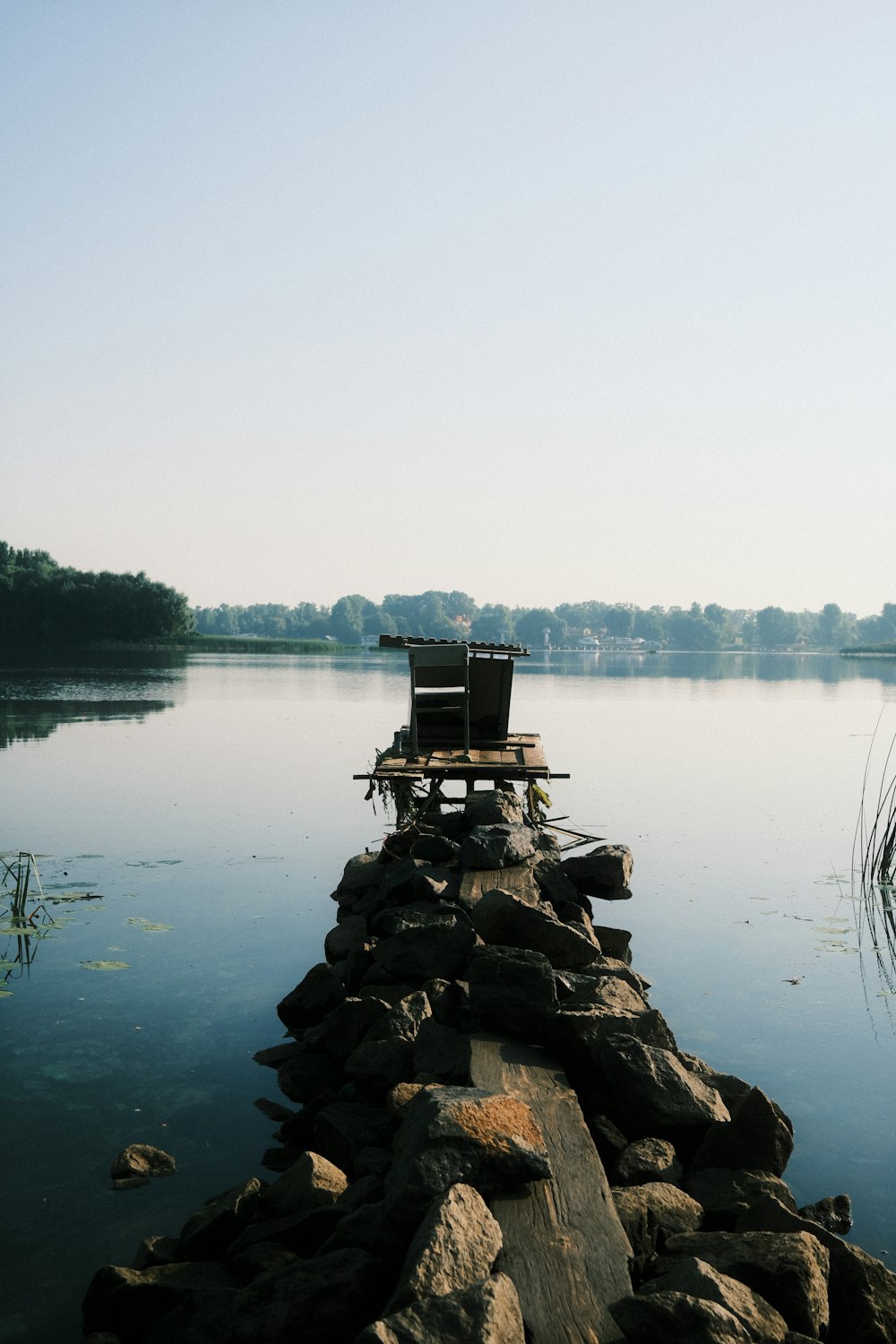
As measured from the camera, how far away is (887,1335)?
4.32 meters

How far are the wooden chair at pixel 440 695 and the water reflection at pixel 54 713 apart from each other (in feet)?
49.8

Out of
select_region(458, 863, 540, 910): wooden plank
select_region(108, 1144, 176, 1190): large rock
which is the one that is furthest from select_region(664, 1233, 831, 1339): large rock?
select_region(458, 863, 540, 910): wooden plank

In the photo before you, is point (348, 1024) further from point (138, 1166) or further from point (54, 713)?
point (54, 713)

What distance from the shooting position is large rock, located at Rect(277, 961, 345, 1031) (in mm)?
9109

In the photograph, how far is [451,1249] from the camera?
382 cm

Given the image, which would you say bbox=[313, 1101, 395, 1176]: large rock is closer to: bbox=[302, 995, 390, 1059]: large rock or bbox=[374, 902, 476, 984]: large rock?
bbox=[302, 995, 390, 1059]: large rock

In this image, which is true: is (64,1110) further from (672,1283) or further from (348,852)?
(348,852)

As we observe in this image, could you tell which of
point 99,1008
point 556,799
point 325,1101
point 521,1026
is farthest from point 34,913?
point 556,799

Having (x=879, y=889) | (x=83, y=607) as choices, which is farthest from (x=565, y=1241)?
(x=83, y=607)

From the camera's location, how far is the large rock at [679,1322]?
3459 millimetres

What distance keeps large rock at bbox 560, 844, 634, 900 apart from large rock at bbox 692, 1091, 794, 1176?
4.93 meters

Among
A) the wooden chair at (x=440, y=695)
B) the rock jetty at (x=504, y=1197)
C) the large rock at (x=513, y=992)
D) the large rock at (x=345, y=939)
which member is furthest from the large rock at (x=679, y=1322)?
the wooden chair at (x=440, y=695)

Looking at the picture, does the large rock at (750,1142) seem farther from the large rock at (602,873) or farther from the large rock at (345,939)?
the large rock at (602,873)

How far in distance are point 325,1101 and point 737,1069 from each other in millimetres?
3497
